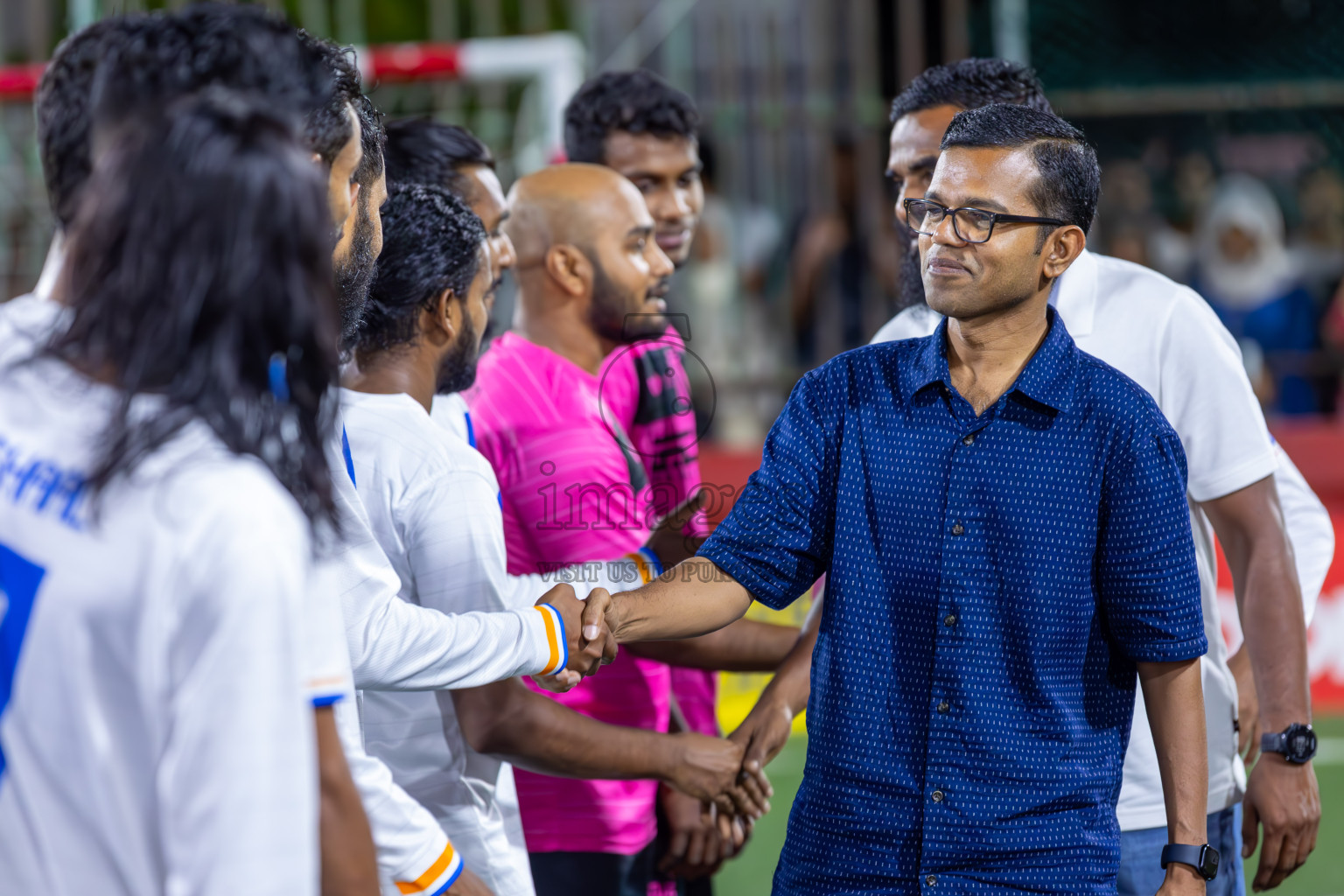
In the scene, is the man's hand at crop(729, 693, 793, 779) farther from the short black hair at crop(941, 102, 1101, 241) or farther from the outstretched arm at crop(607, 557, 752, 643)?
the short black hair at crop(941, 102, 1101, 241)

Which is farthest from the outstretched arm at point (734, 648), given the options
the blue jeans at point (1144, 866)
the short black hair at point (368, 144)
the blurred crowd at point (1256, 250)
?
the blurred crowd at point (1256, 250)

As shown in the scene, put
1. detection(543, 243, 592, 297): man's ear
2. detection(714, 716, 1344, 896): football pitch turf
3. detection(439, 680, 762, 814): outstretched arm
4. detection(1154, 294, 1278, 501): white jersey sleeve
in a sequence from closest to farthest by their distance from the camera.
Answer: detection(439, 680, 762, 814): outstretched arm, detection(1154, 294, 1278, 501): white jersey sleeve, detection(543, 243, 592, 297): man's ear, detection(714, 716, 1344, 896): football pitch turf

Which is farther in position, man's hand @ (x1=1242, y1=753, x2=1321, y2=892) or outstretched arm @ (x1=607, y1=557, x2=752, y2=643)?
man's hand @ (x1=1242, y1=753, x2=1321, y2=892)

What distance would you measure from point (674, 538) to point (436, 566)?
888 mm

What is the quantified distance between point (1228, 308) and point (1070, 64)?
7.15 ft

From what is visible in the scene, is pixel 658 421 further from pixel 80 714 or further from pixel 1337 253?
pixel 1337 253

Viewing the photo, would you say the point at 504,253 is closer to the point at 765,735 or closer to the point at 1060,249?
the point at 765,735

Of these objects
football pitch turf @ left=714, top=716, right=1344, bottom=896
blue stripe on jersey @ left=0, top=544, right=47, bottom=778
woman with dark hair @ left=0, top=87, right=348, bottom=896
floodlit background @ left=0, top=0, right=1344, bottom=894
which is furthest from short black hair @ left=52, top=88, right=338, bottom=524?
floodlit background @ left=0, top=0, right=1344, bottom=894

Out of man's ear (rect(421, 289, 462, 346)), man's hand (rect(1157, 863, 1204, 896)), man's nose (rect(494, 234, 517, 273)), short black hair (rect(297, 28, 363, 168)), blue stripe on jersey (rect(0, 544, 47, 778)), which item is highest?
short black hair (rect(297, 28, 363, 168))

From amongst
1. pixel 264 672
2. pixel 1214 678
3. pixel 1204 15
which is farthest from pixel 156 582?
pixel 1204 15

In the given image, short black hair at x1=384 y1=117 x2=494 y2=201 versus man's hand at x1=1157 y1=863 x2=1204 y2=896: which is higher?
short black hair at x1=384 y1=117 x2=494 y2=201

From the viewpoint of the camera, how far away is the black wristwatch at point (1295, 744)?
259cm

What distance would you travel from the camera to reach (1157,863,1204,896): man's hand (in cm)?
206

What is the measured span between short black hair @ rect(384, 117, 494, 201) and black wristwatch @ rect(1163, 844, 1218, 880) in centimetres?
213
